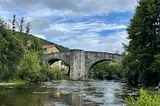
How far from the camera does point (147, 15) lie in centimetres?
4038

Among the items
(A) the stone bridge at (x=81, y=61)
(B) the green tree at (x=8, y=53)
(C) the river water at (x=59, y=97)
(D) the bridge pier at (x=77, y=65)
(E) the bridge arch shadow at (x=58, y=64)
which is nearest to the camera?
(C) the river water at (x=59, y=97)

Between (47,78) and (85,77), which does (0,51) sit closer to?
(47,78)

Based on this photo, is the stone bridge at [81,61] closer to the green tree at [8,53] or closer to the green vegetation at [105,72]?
the green vegetation at [105,72]

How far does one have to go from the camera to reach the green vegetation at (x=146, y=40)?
38969 millimetres

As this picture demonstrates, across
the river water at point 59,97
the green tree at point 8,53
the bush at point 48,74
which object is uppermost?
the green tree at point 8,53

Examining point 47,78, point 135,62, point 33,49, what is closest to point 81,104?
point 135,62

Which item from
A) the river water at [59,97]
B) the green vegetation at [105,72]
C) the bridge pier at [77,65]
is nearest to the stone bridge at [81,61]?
the bridge pier at [77,65]

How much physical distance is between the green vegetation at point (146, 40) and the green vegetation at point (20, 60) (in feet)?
49.5

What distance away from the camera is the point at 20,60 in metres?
40.3

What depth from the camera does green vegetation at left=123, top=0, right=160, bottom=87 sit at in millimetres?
38969

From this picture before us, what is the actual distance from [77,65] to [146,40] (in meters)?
54.6

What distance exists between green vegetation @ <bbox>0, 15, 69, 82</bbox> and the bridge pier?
8.54 meters

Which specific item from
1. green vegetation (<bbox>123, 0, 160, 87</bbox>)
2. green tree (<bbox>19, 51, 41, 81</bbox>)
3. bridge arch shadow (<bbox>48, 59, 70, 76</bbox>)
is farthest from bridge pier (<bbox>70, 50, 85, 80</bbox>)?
green vegetation (<bbox>123, 0, 160, 87</bbox>)

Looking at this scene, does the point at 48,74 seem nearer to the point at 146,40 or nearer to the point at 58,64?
the point at 146,40
